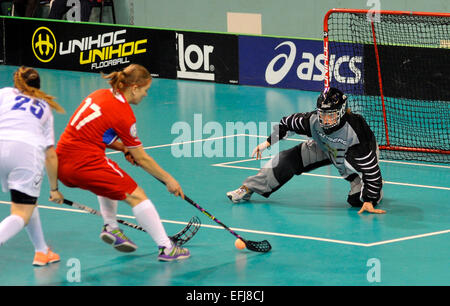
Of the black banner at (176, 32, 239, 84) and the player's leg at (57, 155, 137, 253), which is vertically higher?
the black banner at (176, 32, 239, 84)

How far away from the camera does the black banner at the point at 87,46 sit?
20.1 metres

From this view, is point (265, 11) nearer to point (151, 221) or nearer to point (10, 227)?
point (151, 221)

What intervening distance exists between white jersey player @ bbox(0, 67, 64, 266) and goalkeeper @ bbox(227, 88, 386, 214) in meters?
2.95

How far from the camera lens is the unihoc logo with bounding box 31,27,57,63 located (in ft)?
70.3

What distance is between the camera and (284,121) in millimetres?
10602

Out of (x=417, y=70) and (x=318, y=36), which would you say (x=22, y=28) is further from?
(x=417, y=70)

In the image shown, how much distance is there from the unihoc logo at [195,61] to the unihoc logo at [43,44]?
341 centimetres

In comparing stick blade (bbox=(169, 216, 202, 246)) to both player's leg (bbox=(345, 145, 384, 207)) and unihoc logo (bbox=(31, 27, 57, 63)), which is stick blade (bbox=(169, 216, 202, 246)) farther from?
unihoc logo (bbox=(31, 27, 57, 63))

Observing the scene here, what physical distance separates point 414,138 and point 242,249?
629 cm

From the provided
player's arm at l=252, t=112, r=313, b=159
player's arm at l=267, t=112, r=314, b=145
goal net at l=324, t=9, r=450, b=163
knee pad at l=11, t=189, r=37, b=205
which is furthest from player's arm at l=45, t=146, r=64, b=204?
goal net at l=324, t=9, r=450, b=163

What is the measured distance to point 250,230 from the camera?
9.57 meters

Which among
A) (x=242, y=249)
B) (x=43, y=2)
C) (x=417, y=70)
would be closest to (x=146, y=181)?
(x=242, y=249)

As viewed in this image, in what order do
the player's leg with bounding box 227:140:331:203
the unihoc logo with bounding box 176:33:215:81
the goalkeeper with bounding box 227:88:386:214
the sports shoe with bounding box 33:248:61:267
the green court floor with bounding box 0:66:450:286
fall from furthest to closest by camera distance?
1. the unihoc logo with bounding box 176:33:215:81
2. the player's leg with bounding box 227:140:331:203
3. the goalkeeper with bounding box 227:88:386:214
4. the sports shoe with bounding box 33:248:61:267
5. the green court floor with bounding box 0:66:450:286

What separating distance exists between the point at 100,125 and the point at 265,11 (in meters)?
14.4
